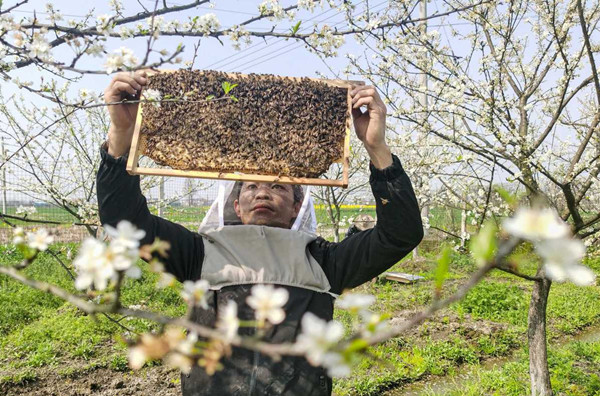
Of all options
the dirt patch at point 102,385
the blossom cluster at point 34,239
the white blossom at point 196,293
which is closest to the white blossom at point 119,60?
the blossom cluster at point 34,239

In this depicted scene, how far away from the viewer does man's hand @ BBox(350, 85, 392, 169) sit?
2441mm

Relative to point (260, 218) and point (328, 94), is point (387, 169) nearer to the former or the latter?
point (328, 94)

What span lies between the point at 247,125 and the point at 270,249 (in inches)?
27.6

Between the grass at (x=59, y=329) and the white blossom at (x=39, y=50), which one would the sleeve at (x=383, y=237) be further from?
the grass at (x=59, y=329)

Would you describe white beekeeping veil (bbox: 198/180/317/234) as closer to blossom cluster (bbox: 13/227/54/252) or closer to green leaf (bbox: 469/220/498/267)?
blossom cluster (bbox: 13/227/54/252)

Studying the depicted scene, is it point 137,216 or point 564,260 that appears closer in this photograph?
point 564,260

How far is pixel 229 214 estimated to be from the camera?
3.00 meters

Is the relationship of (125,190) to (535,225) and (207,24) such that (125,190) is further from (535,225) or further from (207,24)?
(535,225)

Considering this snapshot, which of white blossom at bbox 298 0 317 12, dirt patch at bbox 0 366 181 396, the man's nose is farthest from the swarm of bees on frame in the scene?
dirt patch at bbox 0 366 181 396

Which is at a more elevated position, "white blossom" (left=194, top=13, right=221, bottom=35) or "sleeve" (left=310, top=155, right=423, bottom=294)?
"white blossom" (left=194, top=13, right=221, bottom=35)

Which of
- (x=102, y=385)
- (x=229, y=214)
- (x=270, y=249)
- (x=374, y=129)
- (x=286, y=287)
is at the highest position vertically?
(x=374, y=129)

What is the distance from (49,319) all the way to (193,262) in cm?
457

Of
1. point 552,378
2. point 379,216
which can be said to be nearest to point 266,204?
point 379,216

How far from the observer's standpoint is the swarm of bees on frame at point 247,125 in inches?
101
